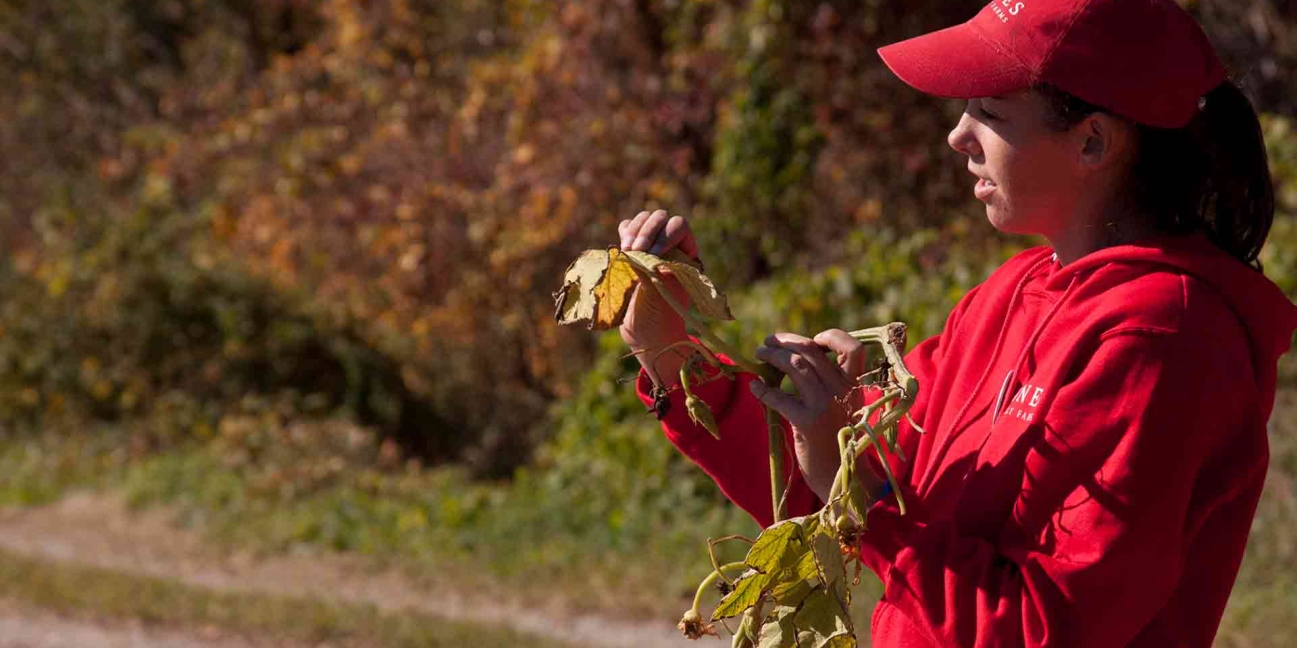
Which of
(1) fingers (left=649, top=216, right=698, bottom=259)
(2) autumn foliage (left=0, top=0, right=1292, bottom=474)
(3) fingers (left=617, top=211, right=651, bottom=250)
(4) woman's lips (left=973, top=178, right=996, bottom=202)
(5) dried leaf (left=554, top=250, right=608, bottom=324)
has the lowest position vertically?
(4) woman's lips (left=973, top=178, right=996, bottom=202)

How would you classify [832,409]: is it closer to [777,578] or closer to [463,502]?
[777,578]

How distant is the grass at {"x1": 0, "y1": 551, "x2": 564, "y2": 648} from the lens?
6.12 metres

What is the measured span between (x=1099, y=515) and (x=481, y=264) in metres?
8.69

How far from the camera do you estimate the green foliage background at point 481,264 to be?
25.2ft

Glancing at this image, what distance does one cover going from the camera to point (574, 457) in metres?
8.02

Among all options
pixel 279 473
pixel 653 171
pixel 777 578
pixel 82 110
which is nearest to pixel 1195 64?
pixel 777 578

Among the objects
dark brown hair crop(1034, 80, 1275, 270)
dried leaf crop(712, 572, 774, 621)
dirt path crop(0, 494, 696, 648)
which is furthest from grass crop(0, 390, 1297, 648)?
dried leaf crop(712, 572, 774, 621)

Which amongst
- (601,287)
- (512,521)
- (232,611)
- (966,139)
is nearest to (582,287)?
(601,287)

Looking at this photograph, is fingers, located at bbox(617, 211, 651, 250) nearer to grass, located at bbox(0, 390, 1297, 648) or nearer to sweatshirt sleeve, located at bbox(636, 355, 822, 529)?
sweatshirt sleeve, located at bbox(636, 355, 822, 529)

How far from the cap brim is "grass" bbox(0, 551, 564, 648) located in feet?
14.1

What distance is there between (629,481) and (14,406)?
4.37 m

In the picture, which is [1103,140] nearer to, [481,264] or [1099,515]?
[1099,515]

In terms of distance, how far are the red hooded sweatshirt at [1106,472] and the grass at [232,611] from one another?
4317 millimetres

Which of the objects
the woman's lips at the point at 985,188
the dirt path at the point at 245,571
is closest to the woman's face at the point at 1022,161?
the woman's lips at the point at 985,188
